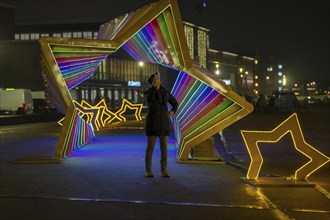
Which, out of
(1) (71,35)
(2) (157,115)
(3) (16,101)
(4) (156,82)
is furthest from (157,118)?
(1) (71,35)

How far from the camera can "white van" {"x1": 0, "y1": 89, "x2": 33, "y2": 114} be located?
44250mm

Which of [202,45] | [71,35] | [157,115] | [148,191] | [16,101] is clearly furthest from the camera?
[202,45]

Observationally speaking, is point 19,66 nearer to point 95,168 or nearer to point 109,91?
point 109,91

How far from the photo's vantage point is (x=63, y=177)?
9.49 meters

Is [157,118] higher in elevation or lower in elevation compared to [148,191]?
higher

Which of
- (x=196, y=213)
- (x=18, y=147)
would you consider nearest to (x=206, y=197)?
(x=196, y=213)

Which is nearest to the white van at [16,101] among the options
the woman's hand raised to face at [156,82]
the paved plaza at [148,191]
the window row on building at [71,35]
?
the paved plaza at [148,191]

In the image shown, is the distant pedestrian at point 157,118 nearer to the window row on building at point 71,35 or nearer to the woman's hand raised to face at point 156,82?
the woman's hand raised to face at point 156,82

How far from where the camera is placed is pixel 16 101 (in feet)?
146

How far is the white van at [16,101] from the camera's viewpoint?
4425 centimetres

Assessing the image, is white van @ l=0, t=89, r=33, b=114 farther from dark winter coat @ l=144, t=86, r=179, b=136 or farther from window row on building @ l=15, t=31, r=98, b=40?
window row on building @ l=15, t=31, r=98, b=40

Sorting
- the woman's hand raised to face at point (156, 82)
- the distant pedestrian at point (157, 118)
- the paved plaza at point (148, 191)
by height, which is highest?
the woman's hand raised to face at point (156, 82)

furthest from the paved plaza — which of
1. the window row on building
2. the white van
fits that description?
the window row on building

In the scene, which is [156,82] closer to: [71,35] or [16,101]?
[16,101]
